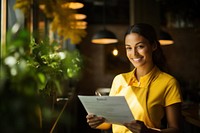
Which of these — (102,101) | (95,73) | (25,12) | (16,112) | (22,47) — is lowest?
(95,73)

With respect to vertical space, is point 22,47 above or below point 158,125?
above

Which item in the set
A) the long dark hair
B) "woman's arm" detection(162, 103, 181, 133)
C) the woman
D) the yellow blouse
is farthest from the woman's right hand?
the long dark hair

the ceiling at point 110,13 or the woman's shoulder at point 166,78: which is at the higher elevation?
the ceiling at point 110,13

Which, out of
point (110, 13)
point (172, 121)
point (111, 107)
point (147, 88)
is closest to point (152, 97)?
point (147, 88)

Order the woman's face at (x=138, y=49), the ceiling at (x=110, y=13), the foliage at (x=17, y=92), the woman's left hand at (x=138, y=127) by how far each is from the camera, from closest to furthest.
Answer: the foliage at (x=17, y=92) < the woman's left hand at (x=138, y=127) < the woman's face at (x=138, y=49) < the ceiling at (x=110, y=13)

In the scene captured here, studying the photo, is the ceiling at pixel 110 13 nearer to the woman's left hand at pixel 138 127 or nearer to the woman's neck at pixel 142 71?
the woman's neck at pixel 142 71

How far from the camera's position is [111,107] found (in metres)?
1.55

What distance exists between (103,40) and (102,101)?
4.66m

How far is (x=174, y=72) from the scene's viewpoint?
36.5 feet

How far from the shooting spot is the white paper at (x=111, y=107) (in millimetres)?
1505

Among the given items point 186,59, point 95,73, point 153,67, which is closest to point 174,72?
point 186,59

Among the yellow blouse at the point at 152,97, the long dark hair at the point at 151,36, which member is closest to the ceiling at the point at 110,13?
the long dark hair at the point at 151,36

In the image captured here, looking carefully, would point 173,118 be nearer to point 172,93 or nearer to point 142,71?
point 172,93

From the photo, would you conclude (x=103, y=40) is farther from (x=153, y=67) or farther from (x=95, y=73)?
(x=95, y=73)
